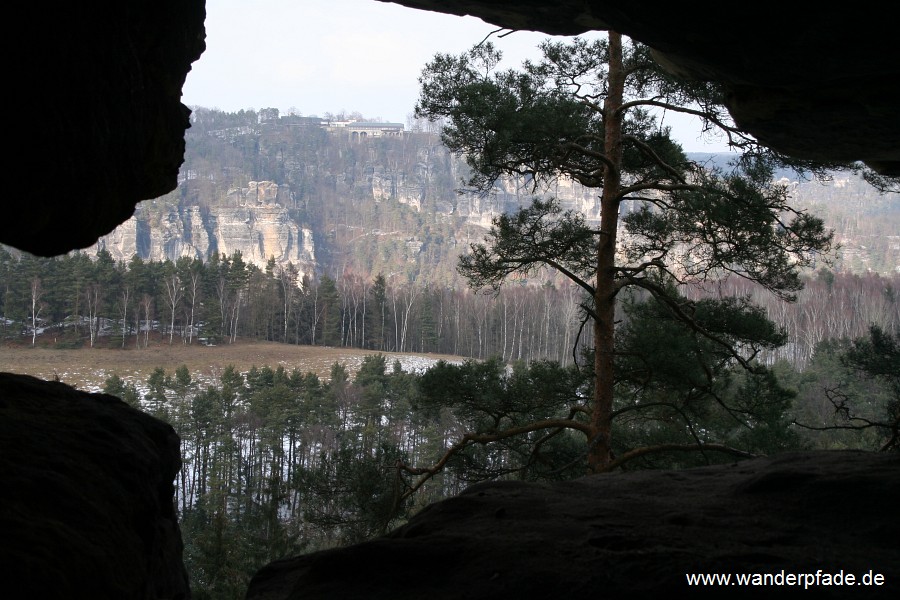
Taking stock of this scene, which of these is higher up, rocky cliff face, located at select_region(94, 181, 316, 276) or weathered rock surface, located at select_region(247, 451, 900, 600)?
rocky cliff face, located at select_region(94, 181, 316, 276)

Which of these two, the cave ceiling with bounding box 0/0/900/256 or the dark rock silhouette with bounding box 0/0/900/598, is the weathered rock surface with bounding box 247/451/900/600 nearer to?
the dark rock silhouette with bounding box 0/0/900/598

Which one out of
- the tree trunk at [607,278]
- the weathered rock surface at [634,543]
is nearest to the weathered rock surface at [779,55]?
the weathered rock surface at [634,543]

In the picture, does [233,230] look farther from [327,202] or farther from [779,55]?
[779,55]

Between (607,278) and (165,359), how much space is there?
41707 millimetres

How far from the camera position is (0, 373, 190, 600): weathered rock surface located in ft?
7.79

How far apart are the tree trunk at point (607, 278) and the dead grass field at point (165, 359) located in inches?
→ 1214

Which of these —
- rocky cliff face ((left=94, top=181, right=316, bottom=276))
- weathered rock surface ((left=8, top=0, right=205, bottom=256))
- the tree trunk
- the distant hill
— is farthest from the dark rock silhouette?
rocky cliff face ((left=94, top=181, right=316, bottom=276))

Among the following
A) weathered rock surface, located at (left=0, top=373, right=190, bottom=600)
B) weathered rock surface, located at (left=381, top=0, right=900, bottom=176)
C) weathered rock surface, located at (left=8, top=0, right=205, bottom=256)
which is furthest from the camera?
weathered rock surface, located at (left=381, top=0, right=900, bottom=176)

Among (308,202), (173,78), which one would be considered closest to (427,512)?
(173,78)

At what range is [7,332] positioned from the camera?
40125 millimetres

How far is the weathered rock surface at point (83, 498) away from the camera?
237 cm

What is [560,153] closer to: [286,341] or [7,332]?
[7,332]

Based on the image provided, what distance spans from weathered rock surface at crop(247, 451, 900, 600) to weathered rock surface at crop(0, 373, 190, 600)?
0.63 meters

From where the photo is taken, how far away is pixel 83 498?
112 inches
